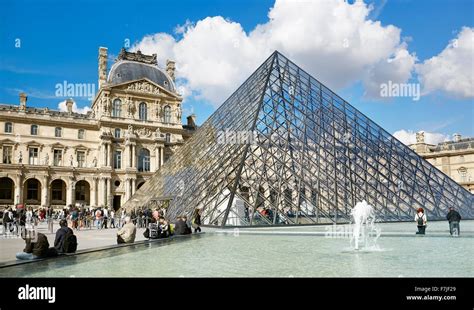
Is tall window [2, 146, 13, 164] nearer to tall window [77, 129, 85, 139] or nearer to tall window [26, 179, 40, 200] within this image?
tall window [26, 179, 40, 200]

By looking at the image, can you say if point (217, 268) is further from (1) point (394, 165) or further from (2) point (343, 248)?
(1) point (394, 165)

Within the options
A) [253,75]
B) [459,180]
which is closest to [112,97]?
[253,75]

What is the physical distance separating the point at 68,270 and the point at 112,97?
42237 millimetres

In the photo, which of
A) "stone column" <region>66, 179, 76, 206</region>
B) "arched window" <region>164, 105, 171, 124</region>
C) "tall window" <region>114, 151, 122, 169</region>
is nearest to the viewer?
"stone column" <region>66, 179, 76, 206</region>

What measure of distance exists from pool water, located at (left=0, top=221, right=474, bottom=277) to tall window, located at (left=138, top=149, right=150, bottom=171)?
123ft

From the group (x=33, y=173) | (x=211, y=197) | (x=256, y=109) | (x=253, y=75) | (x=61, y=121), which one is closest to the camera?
(x=211, y=197)

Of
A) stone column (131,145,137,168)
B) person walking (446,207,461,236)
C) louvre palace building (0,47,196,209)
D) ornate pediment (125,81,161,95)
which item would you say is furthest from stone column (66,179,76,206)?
person walking (446,207,461,236)

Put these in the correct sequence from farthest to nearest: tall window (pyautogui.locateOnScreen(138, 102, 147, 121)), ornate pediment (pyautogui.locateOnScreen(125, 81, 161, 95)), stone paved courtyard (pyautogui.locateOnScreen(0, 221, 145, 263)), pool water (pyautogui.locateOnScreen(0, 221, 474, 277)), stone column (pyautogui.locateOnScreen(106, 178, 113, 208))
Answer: tall window (pyautogui.locateOnScreen(138, 102, 147, 121)), ornate pediment (pyautogui.locateOnScreen(125, 81, 161, 95)), stone column (pyautogui.locateOnScreen(106, 178, 113, 208)), stone paved courtyard (pyautogui.locateOnScreen(0, 221, 145, 263)), pool water (pyautogui.locateOnScreen(0, 221, 474, 277))

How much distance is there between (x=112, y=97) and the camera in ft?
151

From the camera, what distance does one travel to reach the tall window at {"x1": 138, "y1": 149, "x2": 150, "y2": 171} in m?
46.5

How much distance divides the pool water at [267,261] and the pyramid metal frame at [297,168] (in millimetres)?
4392

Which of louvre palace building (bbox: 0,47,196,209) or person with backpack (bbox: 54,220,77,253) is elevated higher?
louvre palace building (bbox: 0,47,196,209)

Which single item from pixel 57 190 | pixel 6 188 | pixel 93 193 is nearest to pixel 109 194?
pixel 93 193

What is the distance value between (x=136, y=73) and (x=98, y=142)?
9.23 meters
